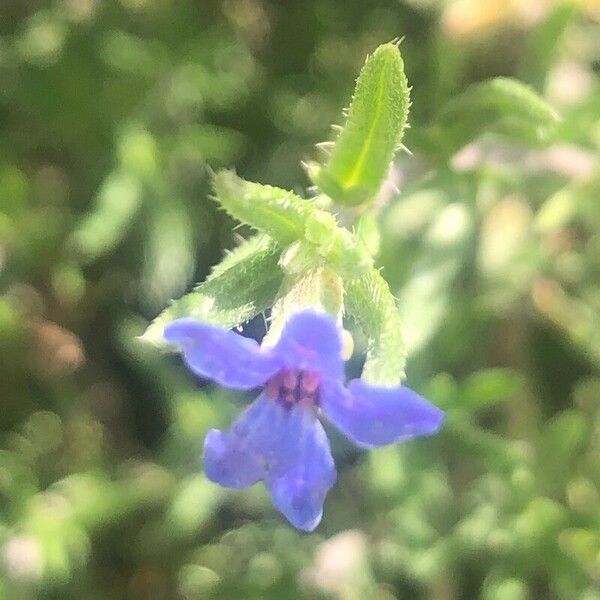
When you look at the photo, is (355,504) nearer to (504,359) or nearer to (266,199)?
(504,359)

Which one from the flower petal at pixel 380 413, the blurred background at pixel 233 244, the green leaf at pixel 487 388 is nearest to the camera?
the flower petal at pixel 380 413

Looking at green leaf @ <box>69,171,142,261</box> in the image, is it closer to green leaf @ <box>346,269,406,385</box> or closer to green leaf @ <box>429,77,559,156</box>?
green leaf @ <box>429,77,559,156</box>

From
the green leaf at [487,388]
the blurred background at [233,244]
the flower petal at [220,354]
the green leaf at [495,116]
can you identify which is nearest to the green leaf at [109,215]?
the blurred background at [233,244]

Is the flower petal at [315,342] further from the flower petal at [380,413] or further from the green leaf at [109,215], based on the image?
the green leaf at [109,215]

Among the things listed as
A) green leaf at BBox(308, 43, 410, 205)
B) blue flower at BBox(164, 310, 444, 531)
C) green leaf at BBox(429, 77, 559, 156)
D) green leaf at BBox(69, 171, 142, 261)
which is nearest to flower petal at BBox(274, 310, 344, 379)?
blue flower at BBox(164, 310, 444, 531)

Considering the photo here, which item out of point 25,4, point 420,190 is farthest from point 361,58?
point 25,4

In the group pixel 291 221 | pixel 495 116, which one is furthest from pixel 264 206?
pixel 495 116

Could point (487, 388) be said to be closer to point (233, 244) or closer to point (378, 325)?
point (378, 325)
